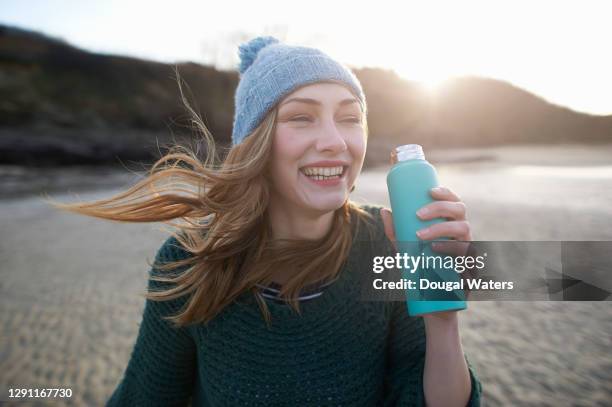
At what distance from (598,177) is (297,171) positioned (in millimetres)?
5574

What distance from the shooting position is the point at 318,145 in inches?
55.0

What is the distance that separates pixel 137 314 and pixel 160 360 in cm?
244

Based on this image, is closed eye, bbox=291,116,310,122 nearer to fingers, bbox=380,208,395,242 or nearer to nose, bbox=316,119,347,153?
nose, bbox=316,119,347,153

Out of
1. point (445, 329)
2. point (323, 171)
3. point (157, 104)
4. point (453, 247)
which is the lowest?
point (445, 329)

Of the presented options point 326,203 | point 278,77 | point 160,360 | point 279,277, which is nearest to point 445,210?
point 326,203

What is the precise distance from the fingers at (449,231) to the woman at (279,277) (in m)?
0.24

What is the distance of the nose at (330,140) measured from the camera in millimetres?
1389

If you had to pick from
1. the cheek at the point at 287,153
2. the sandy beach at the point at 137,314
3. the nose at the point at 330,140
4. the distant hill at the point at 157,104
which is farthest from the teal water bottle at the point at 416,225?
the distant hill at the point at 157,104

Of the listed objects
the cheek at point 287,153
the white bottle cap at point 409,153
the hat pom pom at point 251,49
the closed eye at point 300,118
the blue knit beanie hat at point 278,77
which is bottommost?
the white bottle cap at point 409,153

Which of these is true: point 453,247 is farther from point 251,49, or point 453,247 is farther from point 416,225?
point 251,49

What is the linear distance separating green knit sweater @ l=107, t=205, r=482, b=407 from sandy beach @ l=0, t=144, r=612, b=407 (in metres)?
0.46

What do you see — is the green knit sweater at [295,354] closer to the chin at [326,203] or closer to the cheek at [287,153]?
the chin at [326,203]

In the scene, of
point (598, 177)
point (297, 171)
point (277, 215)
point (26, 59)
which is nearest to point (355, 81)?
point (297, 171)

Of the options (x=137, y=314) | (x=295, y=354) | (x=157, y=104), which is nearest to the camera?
(x=295, y=354)
